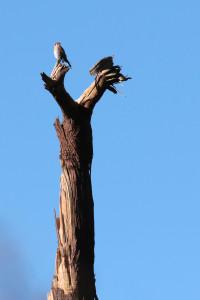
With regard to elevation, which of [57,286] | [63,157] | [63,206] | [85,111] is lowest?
[57,286]

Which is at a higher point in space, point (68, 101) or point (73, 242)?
point (68, 101)

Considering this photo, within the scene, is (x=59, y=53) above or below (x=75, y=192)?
above

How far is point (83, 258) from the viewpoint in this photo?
9359 millimetres

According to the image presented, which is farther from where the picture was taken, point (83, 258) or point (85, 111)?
point (85, 111)

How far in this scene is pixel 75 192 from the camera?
962cm

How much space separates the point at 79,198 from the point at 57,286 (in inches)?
47.6

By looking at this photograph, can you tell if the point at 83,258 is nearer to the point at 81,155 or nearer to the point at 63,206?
the point at 63,206

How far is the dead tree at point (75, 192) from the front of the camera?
926 cm

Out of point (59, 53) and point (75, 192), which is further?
point (59, 53)

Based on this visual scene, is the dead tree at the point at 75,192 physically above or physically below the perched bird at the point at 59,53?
below

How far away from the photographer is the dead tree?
9.26 metres

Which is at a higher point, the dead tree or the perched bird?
the perched bird

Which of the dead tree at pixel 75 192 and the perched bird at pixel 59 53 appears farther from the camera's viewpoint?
the perched bird at pixel 59 53

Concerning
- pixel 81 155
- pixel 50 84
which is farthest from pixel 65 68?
pixel 81 155
